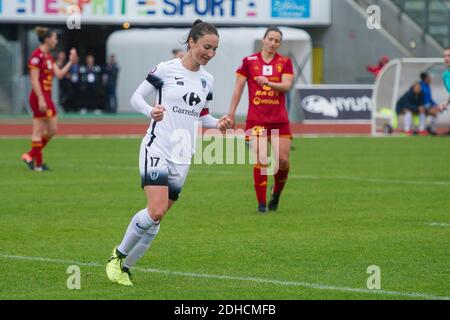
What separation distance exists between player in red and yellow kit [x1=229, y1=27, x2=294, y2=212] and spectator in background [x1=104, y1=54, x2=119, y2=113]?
29364mm

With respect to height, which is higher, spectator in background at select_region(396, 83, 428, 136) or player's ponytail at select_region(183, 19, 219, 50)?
player's ponytail at select_region(183, 19, 219, 50)

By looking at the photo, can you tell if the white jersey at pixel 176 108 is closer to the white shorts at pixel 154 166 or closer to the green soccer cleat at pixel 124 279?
the white shorts at pixel 154 166

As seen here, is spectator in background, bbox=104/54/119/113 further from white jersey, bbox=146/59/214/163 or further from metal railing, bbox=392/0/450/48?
white jersey, bbox=146/59/214/163

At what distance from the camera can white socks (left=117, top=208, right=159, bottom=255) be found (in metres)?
9.88

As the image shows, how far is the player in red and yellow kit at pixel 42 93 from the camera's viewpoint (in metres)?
21.1

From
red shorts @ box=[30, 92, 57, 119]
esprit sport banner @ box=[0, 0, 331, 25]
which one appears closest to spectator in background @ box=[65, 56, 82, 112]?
esprit sport banner @ box=[0, 0, 331, 25]

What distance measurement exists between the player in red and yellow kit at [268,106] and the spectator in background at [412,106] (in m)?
19.3

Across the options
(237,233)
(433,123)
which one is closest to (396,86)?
(433,123)

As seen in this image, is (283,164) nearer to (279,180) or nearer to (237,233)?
(279,180)

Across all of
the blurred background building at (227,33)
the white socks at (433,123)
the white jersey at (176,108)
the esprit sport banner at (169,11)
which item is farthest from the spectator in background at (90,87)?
the white jersey at (176,108)

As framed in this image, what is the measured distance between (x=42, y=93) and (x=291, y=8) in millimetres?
27668

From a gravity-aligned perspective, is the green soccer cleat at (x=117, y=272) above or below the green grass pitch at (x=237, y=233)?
above

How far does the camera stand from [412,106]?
34656 millimetres
